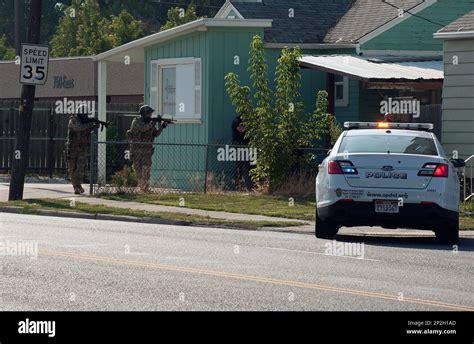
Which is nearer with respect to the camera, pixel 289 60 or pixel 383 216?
pixel 383 216

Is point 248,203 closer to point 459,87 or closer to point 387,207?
point 459,87

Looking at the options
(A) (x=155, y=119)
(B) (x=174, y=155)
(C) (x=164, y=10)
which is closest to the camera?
(A) (x=155, y=119)

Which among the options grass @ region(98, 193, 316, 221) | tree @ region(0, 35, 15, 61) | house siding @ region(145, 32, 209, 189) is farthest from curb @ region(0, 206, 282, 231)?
tree @ region(0, 35, 15, 61)

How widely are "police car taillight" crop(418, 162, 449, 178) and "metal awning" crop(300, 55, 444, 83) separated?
9446mm

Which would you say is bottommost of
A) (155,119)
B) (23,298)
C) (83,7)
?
(23,298)

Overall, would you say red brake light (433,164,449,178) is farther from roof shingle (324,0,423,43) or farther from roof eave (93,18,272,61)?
roof shingle (324,0,423,43)

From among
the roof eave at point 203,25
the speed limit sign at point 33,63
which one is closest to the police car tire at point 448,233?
the speed limit sign at point 33,63

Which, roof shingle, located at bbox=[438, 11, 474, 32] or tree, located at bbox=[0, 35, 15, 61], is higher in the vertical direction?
tree, located at bbox=[0, 35, 15, 61]

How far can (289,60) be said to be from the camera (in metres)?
28.3

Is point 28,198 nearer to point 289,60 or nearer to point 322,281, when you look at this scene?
point 289,60

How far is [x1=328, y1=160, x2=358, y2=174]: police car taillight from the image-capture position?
1866cm

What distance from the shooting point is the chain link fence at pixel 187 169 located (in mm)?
28891
